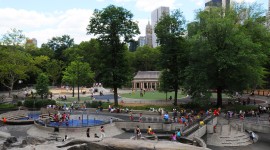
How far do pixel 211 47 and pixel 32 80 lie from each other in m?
74.0

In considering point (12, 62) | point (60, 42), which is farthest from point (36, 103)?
point (60, 42)

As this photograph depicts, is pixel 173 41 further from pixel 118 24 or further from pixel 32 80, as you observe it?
pixel 32 80

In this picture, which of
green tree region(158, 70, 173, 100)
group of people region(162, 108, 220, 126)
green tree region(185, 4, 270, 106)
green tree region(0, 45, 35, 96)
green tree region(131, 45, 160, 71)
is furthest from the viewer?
green tree region(131, 45, 160, 71)

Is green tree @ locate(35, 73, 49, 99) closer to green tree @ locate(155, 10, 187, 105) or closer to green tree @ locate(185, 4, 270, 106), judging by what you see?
green tree @ locate(155, 10, 187, 105)

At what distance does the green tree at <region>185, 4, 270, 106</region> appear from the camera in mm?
40062

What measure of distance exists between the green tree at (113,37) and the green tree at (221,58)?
11.0 m

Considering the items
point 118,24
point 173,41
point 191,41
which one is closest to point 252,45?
point 191,41

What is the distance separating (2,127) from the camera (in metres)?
35.5

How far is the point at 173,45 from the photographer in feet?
155

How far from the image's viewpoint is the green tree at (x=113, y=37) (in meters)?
46.5

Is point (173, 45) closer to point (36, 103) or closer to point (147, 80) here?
point (36, 103)

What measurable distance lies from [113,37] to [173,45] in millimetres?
10099

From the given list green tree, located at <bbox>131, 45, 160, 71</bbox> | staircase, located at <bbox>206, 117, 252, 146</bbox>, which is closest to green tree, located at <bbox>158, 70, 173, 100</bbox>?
staircase, located at <bbox>206, 117, 252, 146</bbox>

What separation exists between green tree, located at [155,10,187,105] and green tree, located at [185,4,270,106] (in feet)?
10.6
